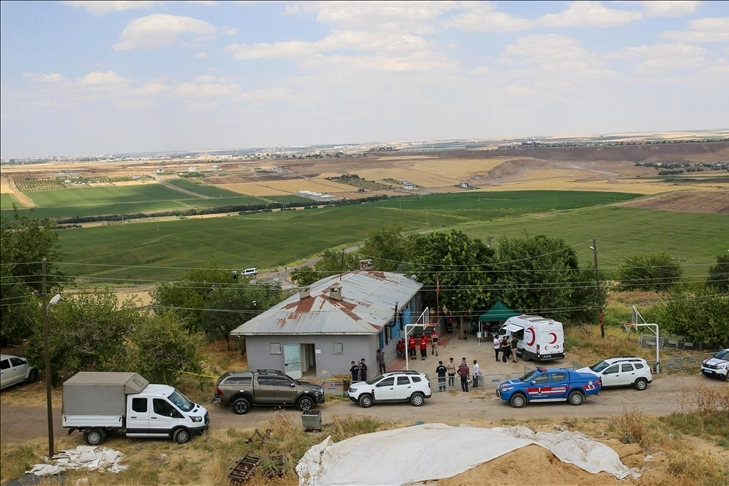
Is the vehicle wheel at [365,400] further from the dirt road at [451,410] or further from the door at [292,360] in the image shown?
the door at [292,360]

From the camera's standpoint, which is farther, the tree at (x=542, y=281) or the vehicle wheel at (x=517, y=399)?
the tree at (x=542, y=281)

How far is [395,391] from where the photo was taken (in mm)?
24969

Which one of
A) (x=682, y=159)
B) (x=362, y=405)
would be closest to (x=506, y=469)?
(x=362, y=405)

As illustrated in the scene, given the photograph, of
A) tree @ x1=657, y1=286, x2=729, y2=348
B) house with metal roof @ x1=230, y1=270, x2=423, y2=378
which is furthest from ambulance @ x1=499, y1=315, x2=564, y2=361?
tree @ x1=657, y1=286, x2=729, y2=348

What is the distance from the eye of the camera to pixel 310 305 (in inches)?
1220

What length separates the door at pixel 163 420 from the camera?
69.3ft

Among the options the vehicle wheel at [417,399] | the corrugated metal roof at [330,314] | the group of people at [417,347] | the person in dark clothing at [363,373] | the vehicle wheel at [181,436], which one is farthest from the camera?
the group of people at [417,347]

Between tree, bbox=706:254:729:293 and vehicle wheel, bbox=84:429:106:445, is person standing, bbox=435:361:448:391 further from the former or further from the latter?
tree, bbox=706:254:729:293

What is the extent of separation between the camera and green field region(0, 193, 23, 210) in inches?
5448

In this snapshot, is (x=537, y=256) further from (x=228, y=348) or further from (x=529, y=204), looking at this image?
(x=529, y=204)

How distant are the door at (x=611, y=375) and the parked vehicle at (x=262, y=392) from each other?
10988 millimetres

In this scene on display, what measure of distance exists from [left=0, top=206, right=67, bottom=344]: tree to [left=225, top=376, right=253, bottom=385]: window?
10137 mm

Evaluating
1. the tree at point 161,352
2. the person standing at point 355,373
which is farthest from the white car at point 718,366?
the tree at point 161,352

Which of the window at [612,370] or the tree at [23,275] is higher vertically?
the tree at [23,275]
